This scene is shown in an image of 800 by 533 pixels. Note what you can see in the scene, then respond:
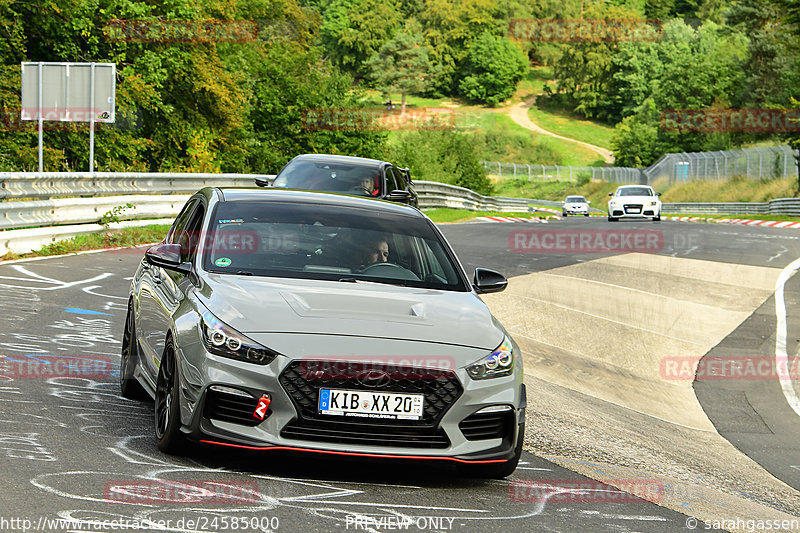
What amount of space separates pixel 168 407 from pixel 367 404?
1136 mm

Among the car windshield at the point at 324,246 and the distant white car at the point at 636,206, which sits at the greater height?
the car windshield at the point at 324,246

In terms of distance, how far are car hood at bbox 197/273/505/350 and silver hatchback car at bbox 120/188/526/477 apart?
10 millimetres

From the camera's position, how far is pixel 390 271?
22.7 ft

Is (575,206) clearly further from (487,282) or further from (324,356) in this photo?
(324,356)

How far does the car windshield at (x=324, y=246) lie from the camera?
266 inches

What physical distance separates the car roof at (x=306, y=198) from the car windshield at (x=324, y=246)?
0.09 meters

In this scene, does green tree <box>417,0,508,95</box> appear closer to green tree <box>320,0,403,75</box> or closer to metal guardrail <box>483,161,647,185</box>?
green tree <box>320,0,403,75</box>

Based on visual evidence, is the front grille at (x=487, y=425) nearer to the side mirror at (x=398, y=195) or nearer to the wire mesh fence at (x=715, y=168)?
the side mirror at (x=398, y=195)

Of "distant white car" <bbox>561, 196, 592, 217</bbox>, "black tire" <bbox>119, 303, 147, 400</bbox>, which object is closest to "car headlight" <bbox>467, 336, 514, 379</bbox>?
"black tire" <bbox>119, 303, 147, 400</bbox>

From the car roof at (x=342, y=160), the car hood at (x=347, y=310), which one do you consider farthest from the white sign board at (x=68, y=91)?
the car hood at (x=347, y=310)

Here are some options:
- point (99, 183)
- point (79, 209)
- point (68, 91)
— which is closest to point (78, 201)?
point (79, 209)

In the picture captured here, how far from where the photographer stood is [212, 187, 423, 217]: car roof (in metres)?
7.38

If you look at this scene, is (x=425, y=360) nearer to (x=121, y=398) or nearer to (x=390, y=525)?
(x=390, y=525)

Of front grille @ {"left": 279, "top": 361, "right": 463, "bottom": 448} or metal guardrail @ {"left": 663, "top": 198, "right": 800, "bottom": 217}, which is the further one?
metal guardrail @ {"left": 663, "top": 198, "right": 800, "bottom": 217}
